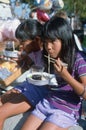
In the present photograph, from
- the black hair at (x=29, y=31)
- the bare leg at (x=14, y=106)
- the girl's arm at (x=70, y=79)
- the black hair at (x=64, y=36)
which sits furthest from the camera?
the black hair at (x=29, y=31)

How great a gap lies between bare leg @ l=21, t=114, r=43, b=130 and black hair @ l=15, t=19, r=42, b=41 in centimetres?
58

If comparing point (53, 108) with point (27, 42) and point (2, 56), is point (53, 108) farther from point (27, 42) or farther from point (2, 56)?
point (2, 56)

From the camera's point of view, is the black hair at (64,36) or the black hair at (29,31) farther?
the black hair at (29,31)

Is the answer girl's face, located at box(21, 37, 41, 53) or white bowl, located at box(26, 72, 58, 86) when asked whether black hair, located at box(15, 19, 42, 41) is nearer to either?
girl's face, located at box(21, 37, 41, 53)

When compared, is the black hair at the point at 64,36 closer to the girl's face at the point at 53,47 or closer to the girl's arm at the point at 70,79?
the girl's face at the point at 53,47

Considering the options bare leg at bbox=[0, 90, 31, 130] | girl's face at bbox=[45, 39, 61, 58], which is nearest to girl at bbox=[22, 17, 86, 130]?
girl's face at bbox=[45, 39, 61, 58]

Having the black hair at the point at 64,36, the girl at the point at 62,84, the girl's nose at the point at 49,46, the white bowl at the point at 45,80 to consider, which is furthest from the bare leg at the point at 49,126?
the girl's nose at the point at 49,46

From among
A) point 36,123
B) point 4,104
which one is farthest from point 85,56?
point 4,104

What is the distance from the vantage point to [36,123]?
73.0 inches

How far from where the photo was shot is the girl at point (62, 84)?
1.70 meters

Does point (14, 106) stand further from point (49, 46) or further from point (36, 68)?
point (49, 46)

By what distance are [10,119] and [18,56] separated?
1.84 feet

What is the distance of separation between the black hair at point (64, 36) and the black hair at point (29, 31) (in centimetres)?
31

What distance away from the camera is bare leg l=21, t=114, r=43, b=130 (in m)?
1.83
